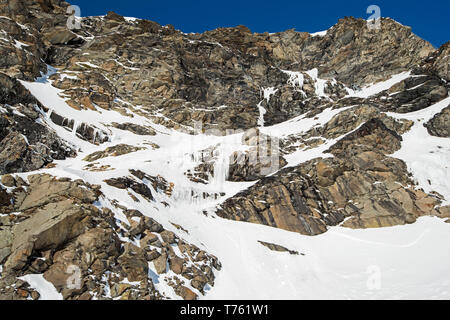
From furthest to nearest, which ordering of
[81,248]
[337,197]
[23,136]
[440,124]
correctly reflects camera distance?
1. [440,124]
2. [23,136]
3. [337,197]
4. [81,248]

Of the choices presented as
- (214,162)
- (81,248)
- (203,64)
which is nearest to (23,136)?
(214,162)

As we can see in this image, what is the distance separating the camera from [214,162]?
3234cm

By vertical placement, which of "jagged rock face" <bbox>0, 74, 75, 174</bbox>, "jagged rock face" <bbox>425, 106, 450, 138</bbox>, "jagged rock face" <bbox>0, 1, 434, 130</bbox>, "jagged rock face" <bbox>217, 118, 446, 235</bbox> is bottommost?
"jagged rock face" <bbox>217, 118, 446, 235</bbox>

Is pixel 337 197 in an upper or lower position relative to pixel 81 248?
upper

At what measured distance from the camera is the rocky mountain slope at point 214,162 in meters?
13.8

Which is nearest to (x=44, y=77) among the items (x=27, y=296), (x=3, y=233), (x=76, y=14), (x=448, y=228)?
(x=76, y=14)

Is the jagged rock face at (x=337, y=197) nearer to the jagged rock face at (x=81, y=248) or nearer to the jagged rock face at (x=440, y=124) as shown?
the jagged rock face at (x=440, y=124)

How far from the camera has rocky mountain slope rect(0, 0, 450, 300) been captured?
13.8 metres

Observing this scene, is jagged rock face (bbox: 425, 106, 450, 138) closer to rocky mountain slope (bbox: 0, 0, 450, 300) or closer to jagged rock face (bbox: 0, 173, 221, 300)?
rocky mountain slope (bbox: 0, 0, 450, 300)

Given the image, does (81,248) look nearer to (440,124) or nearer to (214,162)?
(214,162)

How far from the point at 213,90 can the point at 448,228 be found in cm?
4213

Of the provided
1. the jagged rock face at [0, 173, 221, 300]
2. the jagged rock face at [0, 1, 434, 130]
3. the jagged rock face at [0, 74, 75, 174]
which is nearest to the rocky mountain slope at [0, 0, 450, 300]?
the jagged rock face at [0, 173, 221, 300]

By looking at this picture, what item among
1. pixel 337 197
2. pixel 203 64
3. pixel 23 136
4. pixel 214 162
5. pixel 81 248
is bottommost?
pixel 81 248

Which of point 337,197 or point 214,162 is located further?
point 214,162
